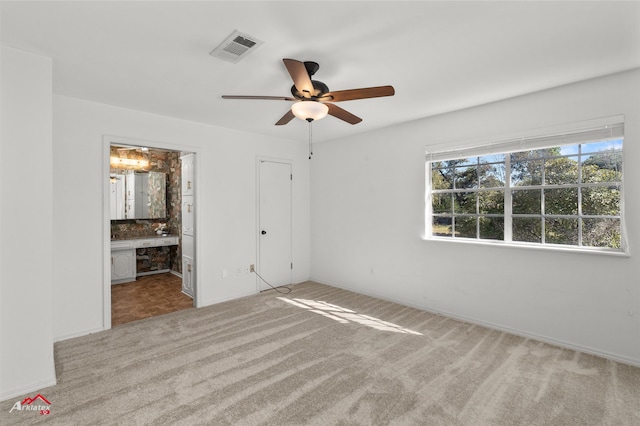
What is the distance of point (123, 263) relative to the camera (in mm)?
Answer: 5484

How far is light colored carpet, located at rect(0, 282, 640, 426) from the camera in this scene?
1.98 meters

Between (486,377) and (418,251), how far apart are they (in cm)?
183

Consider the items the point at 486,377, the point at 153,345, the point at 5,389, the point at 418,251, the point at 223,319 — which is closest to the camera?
the point at 5,389

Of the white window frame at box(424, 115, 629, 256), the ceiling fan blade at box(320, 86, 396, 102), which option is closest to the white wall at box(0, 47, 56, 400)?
the ceiling fan blade at box(320, 86, 396, 102)

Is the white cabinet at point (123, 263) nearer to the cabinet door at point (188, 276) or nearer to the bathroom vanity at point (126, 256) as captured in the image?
the bathroom vanity at point (126, 256)

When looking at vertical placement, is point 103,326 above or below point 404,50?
below

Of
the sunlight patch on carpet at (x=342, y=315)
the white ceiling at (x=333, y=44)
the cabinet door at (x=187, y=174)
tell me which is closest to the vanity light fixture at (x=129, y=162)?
the cabinet door at (x=187, y=174)

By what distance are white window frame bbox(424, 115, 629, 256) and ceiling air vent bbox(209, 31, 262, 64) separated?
8.52 ft

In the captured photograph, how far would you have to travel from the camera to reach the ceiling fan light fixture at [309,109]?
7.73 feet

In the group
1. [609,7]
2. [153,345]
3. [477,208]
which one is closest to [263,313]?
[153,345]

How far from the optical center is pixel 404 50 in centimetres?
229

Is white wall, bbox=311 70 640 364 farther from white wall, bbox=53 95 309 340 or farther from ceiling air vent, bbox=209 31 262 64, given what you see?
ceiling air vent, bbox=209 31 262 64

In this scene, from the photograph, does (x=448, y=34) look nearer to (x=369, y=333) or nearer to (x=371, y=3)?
(x=371, y=3)

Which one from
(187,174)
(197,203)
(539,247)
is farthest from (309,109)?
(187,174)
